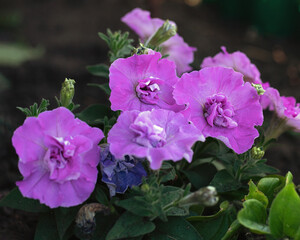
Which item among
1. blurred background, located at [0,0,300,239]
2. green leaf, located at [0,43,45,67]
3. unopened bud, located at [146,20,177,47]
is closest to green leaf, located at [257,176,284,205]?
unopened bud, located at [146,20,177,47]

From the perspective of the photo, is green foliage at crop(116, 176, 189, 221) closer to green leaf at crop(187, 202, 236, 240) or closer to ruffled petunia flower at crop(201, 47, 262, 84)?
green leaf at crop(187, 202, 236, 240)

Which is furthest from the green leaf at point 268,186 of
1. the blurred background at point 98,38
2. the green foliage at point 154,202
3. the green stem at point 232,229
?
the blurred background at point 98,38

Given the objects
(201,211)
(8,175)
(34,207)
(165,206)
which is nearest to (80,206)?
(34,207)

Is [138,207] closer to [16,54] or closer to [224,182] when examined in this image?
[224,182]

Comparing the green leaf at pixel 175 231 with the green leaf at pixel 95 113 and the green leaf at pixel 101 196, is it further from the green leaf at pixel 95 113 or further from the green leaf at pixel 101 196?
the green leaf at pixel 95 113

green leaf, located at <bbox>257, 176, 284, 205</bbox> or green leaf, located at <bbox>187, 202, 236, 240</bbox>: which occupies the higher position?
green leaf, located at <bbox>257, 176, 284, 205</bbox>

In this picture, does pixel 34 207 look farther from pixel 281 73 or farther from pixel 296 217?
pixel 281 73
